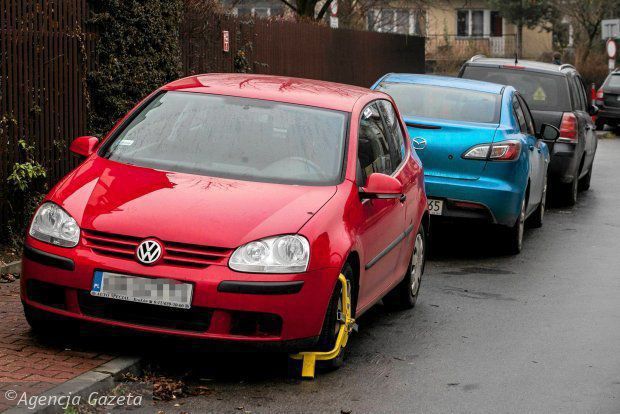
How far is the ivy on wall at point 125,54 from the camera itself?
11430 mm

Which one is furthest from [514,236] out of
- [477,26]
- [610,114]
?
[477,26]

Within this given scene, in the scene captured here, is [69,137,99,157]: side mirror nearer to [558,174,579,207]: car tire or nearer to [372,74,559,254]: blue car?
[372,74,559,254]: blue car

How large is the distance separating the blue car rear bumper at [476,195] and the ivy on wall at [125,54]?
2.99 m

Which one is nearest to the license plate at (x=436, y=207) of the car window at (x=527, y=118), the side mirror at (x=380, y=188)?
the car window at (x=527, y=118)

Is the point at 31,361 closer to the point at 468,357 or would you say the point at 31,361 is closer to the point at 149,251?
the point at 149,251

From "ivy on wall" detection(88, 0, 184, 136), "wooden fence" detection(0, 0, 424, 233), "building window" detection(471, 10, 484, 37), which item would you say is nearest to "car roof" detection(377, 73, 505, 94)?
"ivy on wall" detection(88, 0, 184, 136)

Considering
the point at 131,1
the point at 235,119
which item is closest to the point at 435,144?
the point at 131,1

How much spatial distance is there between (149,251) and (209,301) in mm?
402

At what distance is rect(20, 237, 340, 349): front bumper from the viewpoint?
6.11m

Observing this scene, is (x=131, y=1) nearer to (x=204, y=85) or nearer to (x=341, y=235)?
(x=204, y=85)

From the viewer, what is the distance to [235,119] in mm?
7520

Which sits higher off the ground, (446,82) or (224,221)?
(446,82)

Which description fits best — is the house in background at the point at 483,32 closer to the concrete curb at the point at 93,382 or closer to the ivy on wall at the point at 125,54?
the ivy on wall at the point at 125,54

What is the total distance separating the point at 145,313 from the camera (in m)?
6.24
